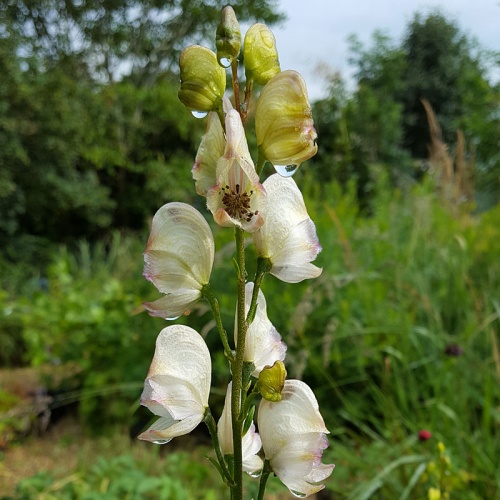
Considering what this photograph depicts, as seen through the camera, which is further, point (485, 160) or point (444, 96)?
point (444, 96)

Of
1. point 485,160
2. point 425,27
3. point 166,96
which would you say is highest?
point 425,27

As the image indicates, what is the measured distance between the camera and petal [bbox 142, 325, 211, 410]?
0.52m

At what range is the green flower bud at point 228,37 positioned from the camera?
0.50 m

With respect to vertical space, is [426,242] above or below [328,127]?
below

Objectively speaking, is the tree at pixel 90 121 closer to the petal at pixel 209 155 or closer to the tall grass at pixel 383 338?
the tall grass at pixel 383 338

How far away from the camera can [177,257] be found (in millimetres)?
541

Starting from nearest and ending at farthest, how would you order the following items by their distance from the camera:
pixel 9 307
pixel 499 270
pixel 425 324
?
pixel 425 324 → pixel 499 270 → pixel 9 307

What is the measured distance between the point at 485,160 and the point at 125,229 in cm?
535

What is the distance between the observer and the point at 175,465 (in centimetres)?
207

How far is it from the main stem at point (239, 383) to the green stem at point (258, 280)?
0.02 metres

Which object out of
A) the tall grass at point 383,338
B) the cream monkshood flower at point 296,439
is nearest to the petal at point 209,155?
the cream monkshood flower at point 296,439

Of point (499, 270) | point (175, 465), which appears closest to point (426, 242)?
point (499, 270)

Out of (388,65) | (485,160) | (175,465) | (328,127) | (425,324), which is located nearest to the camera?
(175,465)

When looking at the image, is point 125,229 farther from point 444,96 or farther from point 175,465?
point 444,96
